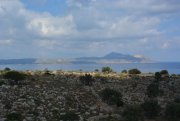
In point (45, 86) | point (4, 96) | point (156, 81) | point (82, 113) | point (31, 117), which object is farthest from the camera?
point (156, 81)

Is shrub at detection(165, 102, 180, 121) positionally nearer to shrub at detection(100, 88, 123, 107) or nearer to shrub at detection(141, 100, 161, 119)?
shrub at detection(141, 100, 161, 119)

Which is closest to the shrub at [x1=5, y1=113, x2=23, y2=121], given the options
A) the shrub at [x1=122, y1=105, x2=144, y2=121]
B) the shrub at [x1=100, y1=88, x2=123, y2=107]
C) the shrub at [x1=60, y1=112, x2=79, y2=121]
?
the shrub at [x1=60, y1=112, x2=79, y2=121]

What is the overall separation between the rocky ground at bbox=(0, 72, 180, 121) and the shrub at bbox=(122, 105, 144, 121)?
39.1 inches

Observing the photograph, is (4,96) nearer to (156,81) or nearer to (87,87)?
(87,87)

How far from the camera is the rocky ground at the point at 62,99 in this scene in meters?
38.3

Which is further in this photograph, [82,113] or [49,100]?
[49,100]

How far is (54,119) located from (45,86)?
13.8m

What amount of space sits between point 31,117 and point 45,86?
13767 millimetres

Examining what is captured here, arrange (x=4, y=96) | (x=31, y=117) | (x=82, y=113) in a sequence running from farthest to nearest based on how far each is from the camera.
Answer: (x=4, y=96) < (x=82, y=113) < (x=31, y=117)

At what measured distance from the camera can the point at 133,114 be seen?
3753 centimetres

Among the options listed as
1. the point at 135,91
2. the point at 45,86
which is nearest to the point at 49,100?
the point at 45,86

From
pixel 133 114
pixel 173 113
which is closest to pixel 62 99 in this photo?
pixel 133 114

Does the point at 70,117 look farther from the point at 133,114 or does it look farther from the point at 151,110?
the point at 151,110

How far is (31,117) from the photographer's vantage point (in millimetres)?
36688
